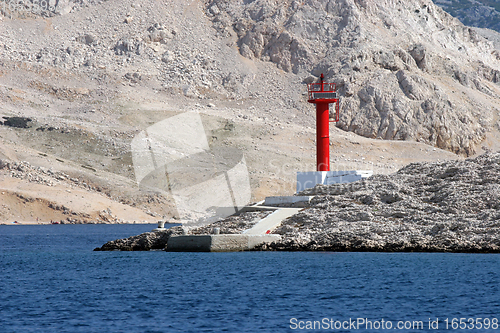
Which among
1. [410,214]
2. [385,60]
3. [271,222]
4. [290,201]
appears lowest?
[271,222]

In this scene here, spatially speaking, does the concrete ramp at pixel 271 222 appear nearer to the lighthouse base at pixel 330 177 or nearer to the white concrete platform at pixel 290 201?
the white concrete platform at pixel 290 201

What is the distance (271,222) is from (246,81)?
6058 centimetres

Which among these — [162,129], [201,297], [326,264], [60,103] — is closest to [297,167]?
[162,129]

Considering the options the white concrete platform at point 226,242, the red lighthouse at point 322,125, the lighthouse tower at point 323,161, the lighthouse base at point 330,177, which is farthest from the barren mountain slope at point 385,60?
the white concrete platform at point 226,242

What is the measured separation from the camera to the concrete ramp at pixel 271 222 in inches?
1246

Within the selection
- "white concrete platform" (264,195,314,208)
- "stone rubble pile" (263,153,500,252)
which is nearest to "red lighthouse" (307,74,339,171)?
"stone rubble pile" (263,153,500,252)

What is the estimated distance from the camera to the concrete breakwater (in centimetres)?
2855

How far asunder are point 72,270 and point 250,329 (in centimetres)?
1323

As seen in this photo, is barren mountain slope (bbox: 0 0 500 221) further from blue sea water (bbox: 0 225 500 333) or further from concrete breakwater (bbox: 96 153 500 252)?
blue sea water (bbox: 0 225 500 333)

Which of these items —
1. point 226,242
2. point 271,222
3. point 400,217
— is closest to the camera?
point 226,242

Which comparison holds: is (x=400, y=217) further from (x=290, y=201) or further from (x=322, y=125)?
(x=322, y=125)

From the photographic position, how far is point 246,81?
91.3 metres

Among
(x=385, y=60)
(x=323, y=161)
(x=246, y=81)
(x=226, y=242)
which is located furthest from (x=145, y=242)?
(x=385, y=60)

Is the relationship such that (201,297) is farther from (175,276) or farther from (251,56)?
(251,56)
